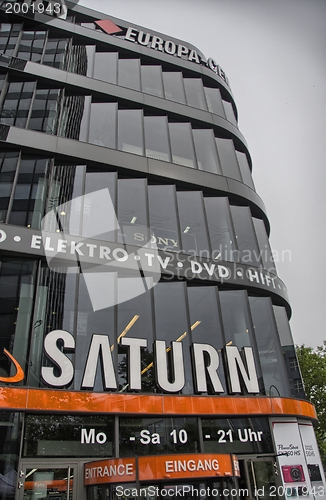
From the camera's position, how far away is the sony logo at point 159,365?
1192cm

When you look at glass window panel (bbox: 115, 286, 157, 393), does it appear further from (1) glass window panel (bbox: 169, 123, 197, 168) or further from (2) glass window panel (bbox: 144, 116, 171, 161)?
(1) glass window panel (bbox: 169, 123, 197, 168)

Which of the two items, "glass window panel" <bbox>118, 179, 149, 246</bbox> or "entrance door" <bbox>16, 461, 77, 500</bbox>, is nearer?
"entrance door" <bbox>16, 461, 77, 500</bbox>

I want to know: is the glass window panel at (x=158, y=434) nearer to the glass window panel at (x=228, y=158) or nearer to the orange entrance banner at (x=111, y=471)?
the orange entrance banner at (x=111, y=471)

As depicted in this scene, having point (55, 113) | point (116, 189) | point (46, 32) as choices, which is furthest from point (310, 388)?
point (46, 32)

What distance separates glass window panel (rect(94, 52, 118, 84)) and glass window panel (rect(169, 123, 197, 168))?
3.84 m

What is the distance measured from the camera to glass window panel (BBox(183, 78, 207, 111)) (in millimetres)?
21898

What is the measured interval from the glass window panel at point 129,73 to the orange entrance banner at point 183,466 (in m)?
17.0

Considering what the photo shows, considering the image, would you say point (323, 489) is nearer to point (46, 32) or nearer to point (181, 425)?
point (181, 425)

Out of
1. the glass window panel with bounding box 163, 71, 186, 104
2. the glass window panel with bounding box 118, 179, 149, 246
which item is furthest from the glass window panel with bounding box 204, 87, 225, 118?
the glass window panel with bounding box 118, 179, 149, 246

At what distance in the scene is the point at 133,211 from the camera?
53.2 ft

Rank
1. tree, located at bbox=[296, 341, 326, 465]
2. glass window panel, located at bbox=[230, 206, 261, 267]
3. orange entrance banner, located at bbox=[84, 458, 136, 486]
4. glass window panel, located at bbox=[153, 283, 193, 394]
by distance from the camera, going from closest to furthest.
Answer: orange entrance banner, located at bbox=[84, 458, 136, 486] → glass window panel, located at bbox=[153, 283, 193, 394] → glass window panel, located at bbox=[230, 206, 261, 267] → tree, located at bbox=[296, 341, 326, 465]

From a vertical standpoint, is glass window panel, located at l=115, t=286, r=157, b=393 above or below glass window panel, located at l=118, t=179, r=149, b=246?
below

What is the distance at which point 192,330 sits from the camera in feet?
47.4

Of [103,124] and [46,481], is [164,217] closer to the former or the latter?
[103,124]
